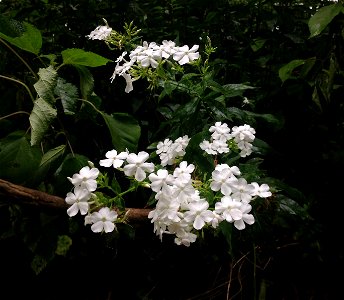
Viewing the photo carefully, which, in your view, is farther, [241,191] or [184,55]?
[184,55]

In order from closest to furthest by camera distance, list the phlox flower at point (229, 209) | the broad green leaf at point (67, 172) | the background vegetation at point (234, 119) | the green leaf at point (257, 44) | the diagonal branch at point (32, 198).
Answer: the phlox flower at point (229, 209)
the diagonal branch at point (32, 198)
the broad green leaf at point (67, 172)
the background vegetation at point (234, 119)
the green leaf at point (257, 44)

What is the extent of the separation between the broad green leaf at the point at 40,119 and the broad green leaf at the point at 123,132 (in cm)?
23

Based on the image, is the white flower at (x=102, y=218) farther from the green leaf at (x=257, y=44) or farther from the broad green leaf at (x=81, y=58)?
the green leaf at (x=257, y=44)

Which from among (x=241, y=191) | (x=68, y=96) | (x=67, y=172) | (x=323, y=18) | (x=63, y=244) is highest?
(x=323, y=18)

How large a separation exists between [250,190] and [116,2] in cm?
113

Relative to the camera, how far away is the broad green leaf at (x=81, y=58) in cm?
108

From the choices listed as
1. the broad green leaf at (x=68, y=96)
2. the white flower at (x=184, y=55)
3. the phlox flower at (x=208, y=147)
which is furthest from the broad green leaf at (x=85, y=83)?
the phlox flower at (x=208, y=147)

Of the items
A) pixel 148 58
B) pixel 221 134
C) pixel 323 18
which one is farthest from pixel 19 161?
pixel 323 18

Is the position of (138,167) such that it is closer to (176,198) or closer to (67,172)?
(176,198)

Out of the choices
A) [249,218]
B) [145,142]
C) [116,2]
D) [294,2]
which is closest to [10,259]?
[145,142]

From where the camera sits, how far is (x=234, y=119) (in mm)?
1318

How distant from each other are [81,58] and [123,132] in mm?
255

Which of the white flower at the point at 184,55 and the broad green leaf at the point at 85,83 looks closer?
the white flower at the point at 184,55

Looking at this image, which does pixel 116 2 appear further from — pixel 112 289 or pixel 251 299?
pixel 251 299
